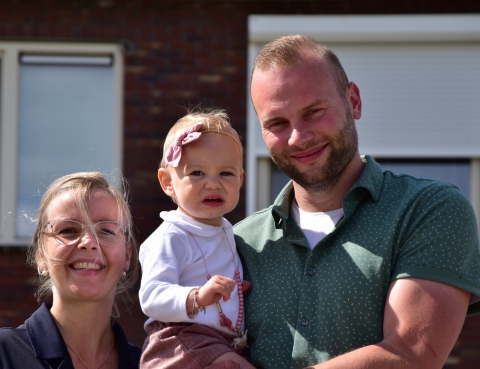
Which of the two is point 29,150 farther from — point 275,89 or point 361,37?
point 275,89

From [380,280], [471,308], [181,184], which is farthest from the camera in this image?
[181,184]

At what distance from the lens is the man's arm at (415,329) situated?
2439 millimetres

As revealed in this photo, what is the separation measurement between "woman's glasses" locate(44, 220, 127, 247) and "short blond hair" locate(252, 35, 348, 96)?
85 centimetres

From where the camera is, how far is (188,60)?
6.97 metres

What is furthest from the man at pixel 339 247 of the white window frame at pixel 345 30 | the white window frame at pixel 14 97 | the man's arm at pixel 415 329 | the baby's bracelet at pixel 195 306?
the white window frame at pixel 14 97

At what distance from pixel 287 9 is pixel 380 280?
4793 millimetres

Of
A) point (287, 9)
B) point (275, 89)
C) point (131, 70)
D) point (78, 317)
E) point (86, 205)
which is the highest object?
point (287, 9)

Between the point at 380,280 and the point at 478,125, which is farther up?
the point at 478,125

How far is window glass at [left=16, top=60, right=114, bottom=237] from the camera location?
7.12m

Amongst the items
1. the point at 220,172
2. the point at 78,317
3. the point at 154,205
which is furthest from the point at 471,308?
the point at 154,205

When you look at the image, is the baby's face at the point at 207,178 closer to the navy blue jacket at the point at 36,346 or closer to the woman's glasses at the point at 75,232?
the woman's glasses at the point at 75,232

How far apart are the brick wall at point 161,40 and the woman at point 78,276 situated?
3.76m

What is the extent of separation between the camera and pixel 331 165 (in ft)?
9.43

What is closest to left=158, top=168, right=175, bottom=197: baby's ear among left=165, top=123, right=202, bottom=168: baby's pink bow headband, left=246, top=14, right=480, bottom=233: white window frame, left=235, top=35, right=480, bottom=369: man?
left=165, top=123, right=202, bottom=168: baby's pink bow headband
